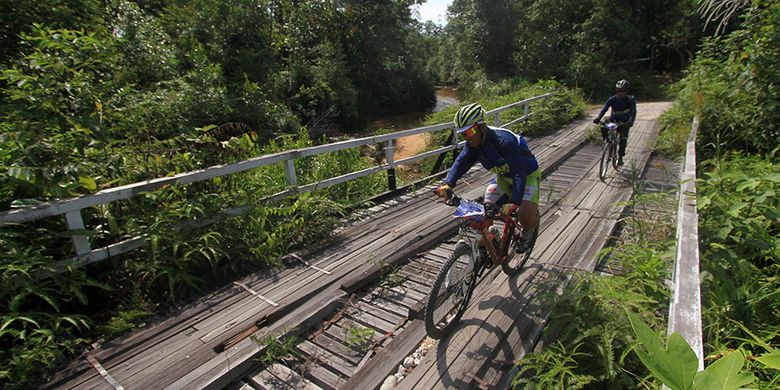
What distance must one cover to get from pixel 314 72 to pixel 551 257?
1687 cm

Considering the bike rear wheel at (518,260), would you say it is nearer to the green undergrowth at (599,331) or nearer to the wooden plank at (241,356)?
the green undergrowth at (599,331)

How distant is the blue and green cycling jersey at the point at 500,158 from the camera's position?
12.1ft

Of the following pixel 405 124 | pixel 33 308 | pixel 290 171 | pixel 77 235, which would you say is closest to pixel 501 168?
pixel 290 171

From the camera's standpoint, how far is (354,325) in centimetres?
373

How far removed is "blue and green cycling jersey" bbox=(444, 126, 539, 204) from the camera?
12.1 feet

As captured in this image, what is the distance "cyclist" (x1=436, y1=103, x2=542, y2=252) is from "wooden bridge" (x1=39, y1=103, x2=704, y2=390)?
0.95m

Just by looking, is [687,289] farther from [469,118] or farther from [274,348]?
[274,348]

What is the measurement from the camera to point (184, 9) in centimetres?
1177

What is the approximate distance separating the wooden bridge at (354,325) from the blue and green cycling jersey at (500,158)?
1.28 m

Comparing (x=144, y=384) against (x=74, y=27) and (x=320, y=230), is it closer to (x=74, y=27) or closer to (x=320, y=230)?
(x=320, y=230)

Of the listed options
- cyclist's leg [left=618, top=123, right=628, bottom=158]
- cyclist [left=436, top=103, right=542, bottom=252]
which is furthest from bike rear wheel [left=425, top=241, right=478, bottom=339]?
cyclist's leg [left=618, top=123, right=628, bottom=158]

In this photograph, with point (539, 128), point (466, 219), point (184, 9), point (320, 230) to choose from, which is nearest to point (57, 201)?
point (320, 230)

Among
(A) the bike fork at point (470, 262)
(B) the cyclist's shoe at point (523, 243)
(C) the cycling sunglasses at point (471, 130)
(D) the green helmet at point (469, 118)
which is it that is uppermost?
(D) the green helmet at point (469, 118)

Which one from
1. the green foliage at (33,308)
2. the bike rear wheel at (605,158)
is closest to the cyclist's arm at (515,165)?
the green foliage at (33,308)
